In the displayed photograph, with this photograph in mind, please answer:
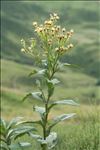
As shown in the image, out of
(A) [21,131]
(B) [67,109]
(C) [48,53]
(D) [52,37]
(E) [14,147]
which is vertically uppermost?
(D) [52,37]

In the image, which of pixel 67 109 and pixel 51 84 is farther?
pixel 67 109

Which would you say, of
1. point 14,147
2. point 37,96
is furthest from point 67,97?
point 14,147

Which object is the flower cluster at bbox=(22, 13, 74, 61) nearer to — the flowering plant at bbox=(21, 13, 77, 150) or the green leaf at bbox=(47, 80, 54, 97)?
the flowering plant at bbox=(21, 13, 77, 150)

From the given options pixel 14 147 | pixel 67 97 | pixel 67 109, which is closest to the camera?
pixel 14 147

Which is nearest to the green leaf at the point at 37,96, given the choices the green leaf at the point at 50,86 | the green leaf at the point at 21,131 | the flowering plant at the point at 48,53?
the flowering plant at the point at 48,53

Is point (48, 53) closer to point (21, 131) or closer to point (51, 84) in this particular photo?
point (51, 84)

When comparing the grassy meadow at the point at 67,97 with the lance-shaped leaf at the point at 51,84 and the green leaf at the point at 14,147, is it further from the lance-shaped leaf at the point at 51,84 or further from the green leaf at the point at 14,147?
the green leaf at the point at 14,147

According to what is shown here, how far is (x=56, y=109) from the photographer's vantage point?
5819 cm

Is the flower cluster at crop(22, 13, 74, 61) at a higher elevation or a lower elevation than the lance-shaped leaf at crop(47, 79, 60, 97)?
higher

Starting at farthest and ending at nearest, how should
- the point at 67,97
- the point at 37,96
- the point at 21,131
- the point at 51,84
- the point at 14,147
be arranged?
the point at 67,97 < the point at 37,96 < the point at 51,84 < the point at 21,131 < the point at 14,147

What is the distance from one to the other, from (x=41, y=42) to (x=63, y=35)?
1.09 ft

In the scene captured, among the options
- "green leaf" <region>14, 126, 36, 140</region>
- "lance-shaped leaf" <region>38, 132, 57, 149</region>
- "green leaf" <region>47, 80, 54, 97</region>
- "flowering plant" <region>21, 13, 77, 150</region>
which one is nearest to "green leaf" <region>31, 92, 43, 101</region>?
"flowering plant" <region>21, 13, 77, 150</region>

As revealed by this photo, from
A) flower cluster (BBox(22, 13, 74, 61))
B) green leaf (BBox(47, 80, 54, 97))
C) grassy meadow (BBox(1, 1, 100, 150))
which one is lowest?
grassy meadow (BBox(1, 1, 100, 150))

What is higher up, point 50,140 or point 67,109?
point 50,140
